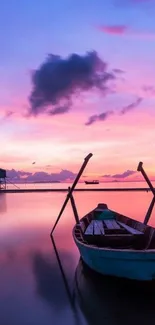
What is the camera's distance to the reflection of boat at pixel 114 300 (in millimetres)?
8719

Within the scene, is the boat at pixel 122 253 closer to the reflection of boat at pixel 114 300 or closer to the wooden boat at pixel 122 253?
the wooden boat at pixel 122 253

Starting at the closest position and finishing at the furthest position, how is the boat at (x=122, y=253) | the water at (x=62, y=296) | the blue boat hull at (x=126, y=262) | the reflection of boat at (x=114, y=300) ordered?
the reflection of boat at (x=114, y=300) → the water at (x=62, y=296) → the blue boat hull at (x=126, y=262) → the boat at (x=122, y=253)

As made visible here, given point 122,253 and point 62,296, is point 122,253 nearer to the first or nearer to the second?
point 122,253

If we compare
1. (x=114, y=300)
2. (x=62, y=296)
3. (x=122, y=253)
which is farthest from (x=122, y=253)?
(x=62, y=296)

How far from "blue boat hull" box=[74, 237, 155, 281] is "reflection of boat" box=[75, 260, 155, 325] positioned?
50 centimetres

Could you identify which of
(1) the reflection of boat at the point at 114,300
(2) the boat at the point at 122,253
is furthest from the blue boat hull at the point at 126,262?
(1) the reflection of boat at the point at 114,300

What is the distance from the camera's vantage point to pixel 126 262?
10344mm

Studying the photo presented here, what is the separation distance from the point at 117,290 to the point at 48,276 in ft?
11.5

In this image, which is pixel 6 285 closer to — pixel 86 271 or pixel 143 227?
pixel 86 271

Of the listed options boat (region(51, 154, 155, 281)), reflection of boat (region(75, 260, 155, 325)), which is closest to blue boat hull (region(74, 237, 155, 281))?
boat (region(51, 154, 155, 281))

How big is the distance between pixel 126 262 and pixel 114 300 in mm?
1145

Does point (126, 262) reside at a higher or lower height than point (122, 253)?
lower

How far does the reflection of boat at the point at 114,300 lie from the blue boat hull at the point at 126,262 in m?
0.50

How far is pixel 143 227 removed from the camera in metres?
14.5
